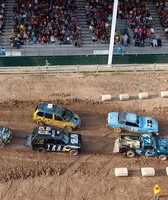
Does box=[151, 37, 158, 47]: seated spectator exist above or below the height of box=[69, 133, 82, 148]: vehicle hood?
above

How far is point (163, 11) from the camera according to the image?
3428 centimetres

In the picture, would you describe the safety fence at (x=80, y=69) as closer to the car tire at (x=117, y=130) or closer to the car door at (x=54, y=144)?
the car tire at (x=117, y=130)

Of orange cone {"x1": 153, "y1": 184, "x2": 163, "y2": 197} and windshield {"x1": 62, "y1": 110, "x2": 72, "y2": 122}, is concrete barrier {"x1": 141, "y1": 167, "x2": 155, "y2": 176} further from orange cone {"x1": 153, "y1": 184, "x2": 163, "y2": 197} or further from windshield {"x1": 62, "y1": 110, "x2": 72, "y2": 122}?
windshield {"x1": 62, "y1": 110, "x2": 72, "y2": 122}

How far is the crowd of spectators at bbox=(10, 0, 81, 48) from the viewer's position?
31344mm

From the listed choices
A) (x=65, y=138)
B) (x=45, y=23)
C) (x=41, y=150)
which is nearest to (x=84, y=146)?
(x=65, y=138)

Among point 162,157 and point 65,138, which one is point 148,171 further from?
point 65,138

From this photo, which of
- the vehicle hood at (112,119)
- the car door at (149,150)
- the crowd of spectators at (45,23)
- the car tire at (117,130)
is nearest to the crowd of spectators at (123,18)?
the crowd of spectators at (45,23)

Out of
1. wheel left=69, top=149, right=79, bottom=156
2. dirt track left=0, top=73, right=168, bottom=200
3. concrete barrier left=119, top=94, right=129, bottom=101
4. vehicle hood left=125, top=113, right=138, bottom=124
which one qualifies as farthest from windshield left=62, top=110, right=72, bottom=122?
concrete barrier left=119, top=94, right=129, bottom=101

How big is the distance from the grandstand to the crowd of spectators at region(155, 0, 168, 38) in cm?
8

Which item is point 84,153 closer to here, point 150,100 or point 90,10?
point 150,100

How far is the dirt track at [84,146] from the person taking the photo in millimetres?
20125

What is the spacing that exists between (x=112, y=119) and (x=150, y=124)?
2.54m

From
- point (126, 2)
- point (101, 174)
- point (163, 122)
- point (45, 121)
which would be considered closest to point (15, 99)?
point (45, 121)

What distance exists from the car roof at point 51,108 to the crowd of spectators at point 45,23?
944 centimetres
